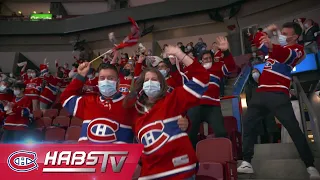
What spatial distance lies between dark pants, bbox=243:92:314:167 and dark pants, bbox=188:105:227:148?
37 cm

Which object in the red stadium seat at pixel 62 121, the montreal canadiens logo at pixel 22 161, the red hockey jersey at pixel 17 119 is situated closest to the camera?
the montreal canadiens logo at pixel 22 161

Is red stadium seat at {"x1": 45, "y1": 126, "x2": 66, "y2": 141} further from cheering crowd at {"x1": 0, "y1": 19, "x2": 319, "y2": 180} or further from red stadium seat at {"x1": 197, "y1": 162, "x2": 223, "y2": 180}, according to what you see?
red stadium seat at {"x1": 197, "y1": 162, "x2": 223, "y2": 180}

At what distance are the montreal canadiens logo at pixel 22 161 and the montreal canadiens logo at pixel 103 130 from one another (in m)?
0.74

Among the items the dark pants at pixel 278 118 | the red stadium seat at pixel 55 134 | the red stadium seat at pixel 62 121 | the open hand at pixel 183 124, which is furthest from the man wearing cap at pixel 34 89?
the open hand at pixel 183 124

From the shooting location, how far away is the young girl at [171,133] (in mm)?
2031

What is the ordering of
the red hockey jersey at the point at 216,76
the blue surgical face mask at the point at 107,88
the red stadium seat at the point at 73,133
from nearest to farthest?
1. the blue surgical face mask at the point at 107,88
2. the red hockey jersey at the point at 216,76
3. the red stadium seat at the point at 73,133

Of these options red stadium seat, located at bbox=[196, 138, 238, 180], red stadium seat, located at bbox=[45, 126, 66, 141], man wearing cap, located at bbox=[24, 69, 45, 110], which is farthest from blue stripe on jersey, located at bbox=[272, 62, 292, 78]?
man wearing cap, located at bbox=[24, 69, 45, 110]

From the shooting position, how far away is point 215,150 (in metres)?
3.38

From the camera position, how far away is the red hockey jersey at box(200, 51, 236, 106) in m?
4.23

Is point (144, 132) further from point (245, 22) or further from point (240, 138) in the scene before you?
point (245, 22)

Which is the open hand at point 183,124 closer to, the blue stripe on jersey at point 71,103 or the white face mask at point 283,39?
the blue stripe on jersey at point 71,103

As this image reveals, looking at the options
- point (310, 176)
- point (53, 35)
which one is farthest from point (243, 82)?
point (53, 35)

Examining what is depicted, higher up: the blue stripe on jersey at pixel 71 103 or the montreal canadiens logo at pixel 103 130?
the blue stripe on jersey at pixel 71 103

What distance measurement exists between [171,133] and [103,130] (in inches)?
25.6
